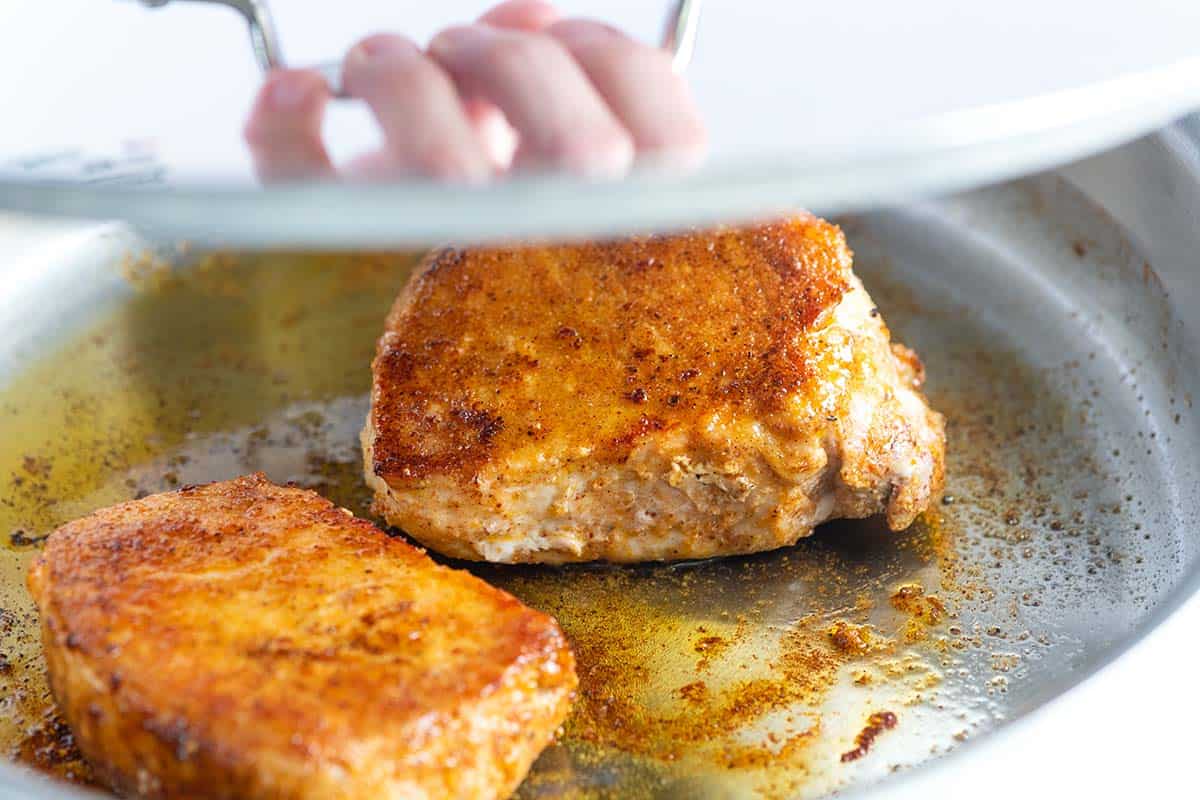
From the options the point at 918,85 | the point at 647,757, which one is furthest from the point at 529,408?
the point at 918,85

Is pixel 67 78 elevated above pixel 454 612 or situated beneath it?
elevated above

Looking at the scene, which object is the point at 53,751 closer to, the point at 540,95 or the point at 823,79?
the point at 540,95

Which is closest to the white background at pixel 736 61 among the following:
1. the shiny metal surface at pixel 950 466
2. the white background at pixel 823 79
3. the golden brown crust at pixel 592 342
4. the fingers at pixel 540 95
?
the white background at pixel 823 79

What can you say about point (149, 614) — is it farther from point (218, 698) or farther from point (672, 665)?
point (672, 665)

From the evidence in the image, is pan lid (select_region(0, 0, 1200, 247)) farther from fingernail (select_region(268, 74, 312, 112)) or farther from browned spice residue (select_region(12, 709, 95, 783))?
browned spice residue (select_region(12, 709, 95, 783))

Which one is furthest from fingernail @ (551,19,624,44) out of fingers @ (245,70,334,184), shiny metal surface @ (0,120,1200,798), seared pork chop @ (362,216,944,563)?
shiny metal surface @ (0,120,1200,798)

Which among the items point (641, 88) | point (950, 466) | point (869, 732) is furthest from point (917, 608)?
point (641, 88)
